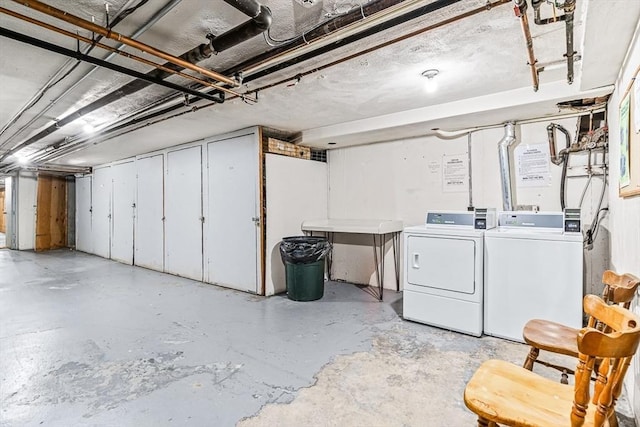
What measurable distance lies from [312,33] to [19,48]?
6.95 feet

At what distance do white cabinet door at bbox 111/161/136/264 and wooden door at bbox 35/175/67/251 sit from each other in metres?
3.45

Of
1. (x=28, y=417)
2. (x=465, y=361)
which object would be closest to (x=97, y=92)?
(x=28, y=417)

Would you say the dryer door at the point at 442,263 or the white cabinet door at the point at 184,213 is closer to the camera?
the dryer door at the point at 442,263

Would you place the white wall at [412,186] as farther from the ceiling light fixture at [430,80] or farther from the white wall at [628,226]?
the ceiling light fixture at [430,80]

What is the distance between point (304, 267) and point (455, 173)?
7.46ft

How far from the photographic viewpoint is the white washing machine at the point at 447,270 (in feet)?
9.87

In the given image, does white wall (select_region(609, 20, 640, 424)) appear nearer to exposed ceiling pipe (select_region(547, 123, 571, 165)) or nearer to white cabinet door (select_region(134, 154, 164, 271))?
exposed ceiling pipe (select_region(547, 123, 571, 165))

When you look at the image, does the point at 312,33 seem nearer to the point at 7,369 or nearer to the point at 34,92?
the point at 34,92

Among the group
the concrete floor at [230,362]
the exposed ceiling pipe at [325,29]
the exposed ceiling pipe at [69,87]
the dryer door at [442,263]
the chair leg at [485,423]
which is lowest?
the concrete floor at [230,362]

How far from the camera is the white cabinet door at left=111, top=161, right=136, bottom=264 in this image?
6.81 meters

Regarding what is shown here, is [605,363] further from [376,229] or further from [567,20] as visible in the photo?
[376,229]

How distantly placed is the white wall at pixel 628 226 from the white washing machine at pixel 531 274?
309 millimetres

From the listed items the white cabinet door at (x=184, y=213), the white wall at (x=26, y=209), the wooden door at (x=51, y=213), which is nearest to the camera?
the white cabinet door at (x=184, y=213)

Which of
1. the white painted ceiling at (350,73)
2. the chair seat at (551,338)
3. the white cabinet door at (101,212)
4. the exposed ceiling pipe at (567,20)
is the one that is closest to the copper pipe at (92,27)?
the white painted ceiling at (350,73)
